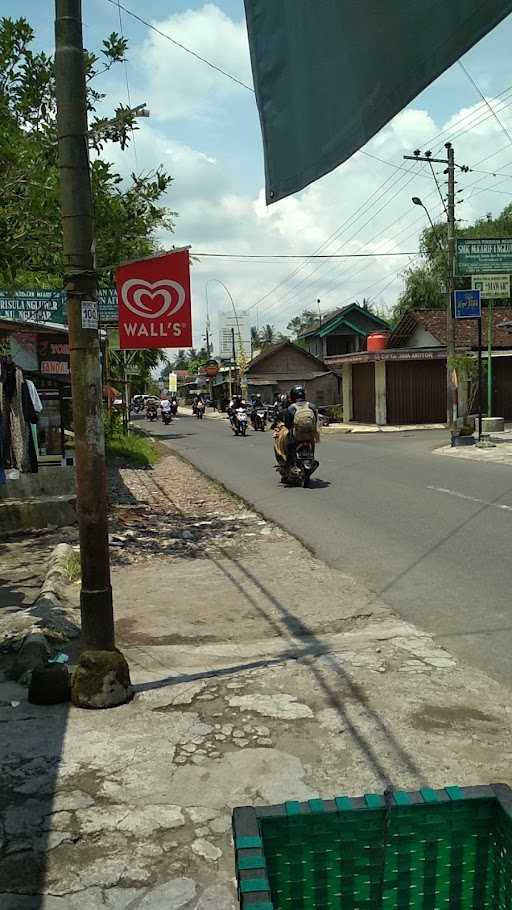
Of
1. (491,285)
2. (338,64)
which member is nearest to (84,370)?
(338,64)

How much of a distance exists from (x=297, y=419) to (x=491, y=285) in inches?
485

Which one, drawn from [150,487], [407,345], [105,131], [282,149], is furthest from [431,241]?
[282,149]

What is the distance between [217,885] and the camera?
2.88 metres

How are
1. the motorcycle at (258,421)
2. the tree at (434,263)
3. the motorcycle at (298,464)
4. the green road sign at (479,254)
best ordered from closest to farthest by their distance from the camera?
the motorcycle at (298,464)
the green road sign at (479,254)
the motorcycle at (258,421)
the tree at (434,263)

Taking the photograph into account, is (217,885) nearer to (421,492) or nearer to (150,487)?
(421,492)

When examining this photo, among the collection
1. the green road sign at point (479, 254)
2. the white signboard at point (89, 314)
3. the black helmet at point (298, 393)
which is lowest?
the black helmet at point (298, 393)

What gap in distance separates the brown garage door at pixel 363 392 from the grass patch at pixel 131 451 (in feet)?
45.6

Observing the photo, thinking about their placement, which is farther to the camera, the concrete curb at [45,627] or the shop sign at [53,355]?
the shop sign at [53,355]

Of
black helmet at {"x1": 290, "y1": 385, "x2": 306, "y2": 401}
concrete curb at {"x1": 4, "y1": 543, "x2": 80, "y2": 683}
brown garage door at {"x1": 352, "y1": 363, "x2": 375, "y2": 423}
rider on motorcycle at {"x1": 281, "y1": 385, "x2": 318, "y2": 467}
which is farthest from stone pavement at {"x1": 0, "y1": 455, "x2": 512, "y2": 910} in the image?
brown garage door at {"x1": 352, "y1": 363, "x2": 375, "y2": 423}

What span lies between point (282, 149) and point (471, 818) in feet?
8.10

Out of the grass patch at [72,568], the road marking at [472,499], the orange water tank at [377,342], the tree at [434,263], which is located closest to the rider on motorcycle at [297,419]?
the road marking at [472,499]

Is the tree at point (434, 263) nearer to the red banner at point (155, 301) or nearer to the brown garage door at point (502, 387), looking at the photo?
the brown garage door at point (502, 387)

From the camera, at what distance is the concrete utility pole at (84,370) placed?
4465mm

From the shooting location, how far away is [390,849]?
6.97ft
